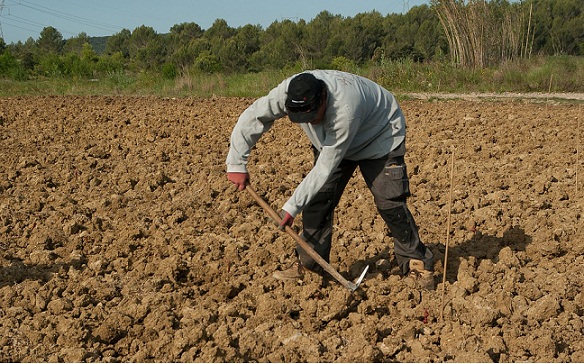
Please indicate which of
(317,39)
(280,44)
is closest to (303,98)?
(280,44)

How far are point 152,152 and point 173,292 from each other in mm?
4581

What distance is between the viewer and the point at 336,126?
375 centimetres

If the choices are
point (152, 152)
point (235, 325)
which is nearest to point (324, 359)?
point (235, 325)

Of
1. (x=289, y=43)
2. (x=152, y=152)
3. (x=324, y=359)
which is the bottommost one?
(x=324, y=359)

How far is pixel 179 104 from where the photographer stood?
1388 cm

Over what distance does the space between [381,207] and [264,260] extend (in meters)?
1.10

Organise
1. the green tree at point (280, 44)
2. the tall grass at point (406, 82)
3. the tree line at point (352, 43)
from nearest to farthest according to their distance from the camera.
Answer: the tall grass at point (406, 82)
the tree line at point (352, 43)
the green tree at point (280, 44)

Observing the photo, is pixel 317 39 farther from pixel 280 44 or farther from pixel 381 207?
pixel 381 207

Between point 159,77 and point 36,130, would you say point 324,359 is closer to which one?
point 36,130

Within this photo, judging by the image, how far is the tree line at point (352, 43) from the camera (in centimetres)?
1714

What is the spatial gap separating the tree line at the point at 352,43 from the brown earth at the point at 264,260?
844 cm

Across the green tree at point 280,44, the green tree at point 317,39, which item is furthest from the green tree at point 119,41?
the green tree at point 317,39

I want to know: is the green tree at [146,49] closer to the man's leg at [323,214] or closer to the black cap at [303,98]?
the man's leg at [323,214]

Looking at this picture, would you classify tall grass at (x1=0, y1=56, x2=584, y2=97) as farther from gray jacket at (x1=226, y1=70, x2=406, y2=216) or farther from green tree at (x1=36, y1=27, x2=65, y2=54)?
green tree at (x1=36, y1=27, x2=65, y2=54)
